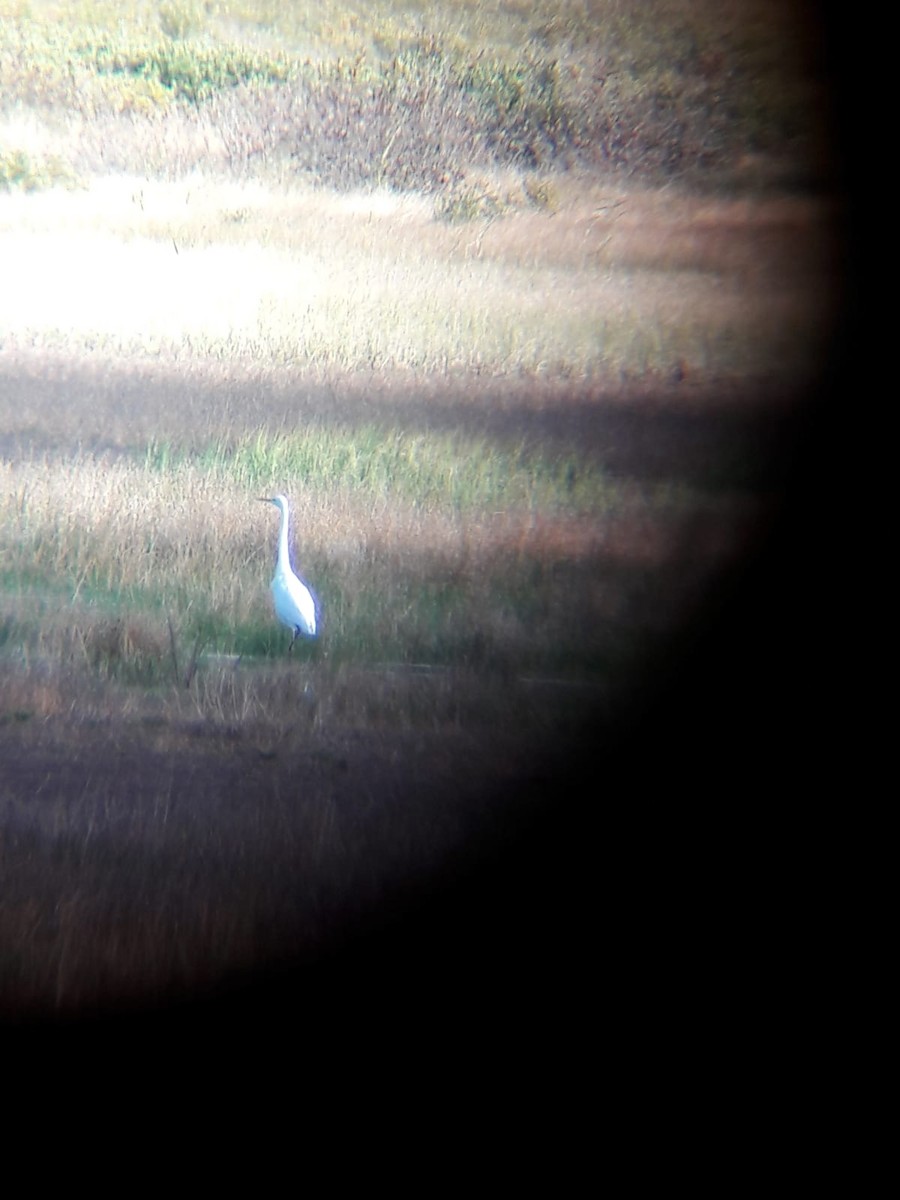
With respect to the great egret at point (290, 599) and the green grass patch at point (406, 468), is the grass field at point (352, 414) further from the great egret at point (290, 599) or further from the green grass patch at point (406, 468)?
the great egret at point (290, 599)

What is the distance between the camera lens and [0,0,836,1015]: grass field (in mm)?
2219

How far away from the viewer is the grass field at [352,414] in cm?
222

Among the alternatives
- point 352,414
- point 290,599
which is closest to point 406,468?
point 352,414

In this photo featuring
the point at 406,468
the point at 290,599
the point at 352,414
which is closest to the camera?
the point at 290,599

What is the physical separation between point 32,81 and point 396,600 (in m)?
2.63

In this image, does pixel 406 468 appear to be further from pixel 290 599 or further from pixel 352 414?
pixel 290 599

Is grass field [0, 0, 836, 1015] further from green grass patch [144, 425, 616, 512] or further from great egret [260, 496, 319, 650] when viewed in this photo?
great egret [260, 496, 319, 650]

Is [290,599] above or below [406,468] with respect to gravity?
below

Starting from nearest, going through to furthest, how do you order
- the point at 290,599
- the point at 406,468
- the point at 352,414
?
the point at 290,599 < the point at 406,468 < the point at 352,414

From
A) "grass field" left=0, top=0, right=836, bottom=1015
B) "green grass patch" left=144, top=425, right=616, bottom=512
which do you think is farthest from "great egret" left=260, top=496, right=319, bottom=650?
"green grass patch" left=144, top=425, right=616, bottom=512

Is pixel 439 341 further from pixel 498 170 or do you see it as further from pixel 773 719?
pixel 773 719

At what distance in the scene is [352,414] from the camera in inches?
148

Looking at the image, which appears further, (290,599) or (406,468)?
(406,468)

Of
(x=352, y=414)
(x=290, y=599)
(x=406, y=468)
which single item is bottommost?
(x=290, y=599)
